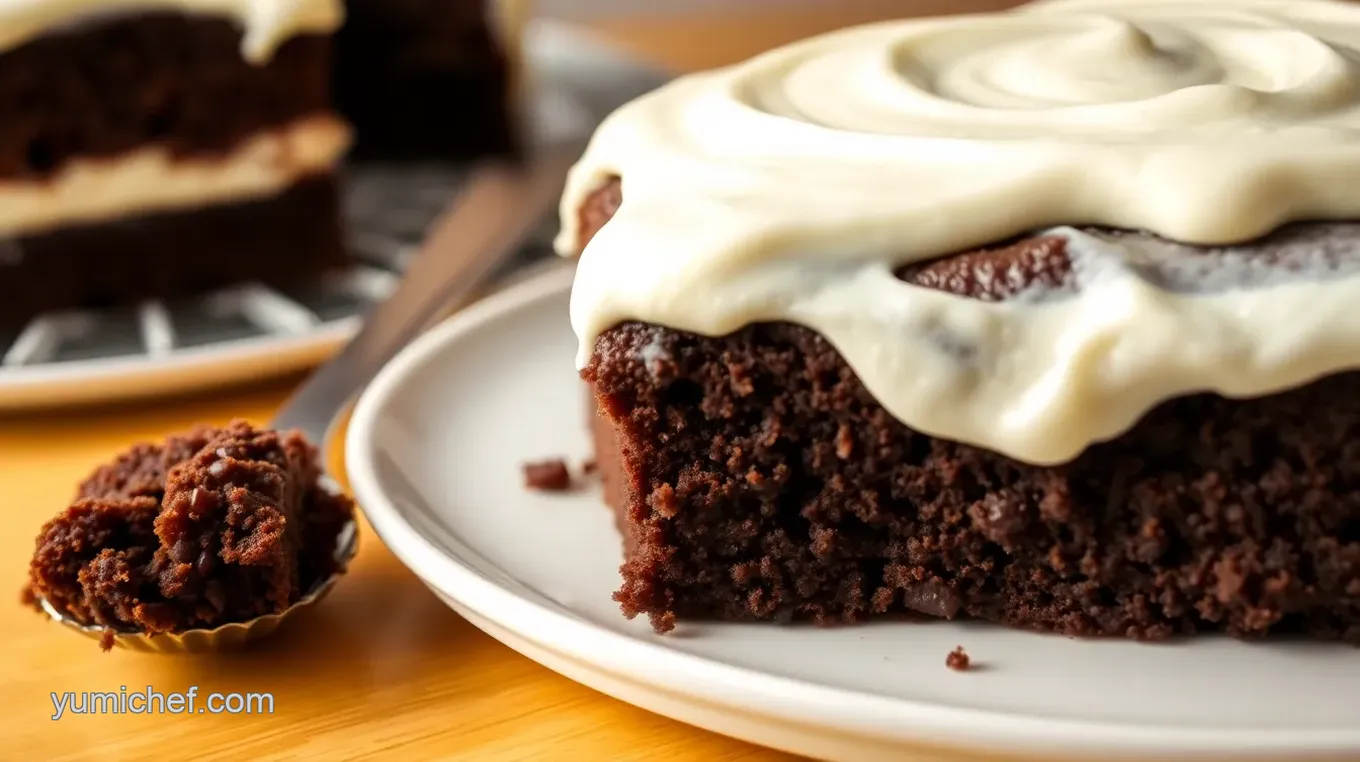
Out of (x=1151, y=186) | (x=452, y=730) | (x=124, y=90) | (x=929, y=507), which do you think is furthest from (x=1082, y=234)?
(x=124, y=90)

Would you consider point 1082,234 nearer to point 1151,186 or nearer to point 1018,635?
point 1151,186

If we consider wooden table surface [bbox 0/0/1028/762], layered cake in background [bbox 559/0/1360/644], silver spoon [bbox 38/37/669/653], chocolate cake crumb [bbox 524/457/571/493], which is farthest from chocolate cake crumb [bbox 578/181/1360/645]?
silver spoon [bbox 38/37/669/653]

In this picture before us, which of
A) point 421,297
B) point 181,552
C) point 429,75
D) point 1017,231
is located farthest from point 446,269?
point 429,75

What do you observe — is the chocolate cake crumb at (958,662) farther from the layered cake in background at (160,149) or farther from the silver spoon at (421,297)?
the layered cake in background at (160,149)

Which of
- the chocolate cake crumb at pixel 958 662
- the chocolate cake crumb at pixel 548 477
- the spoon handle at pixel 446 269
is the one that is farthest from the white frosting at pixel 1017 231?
the spoon handle at pixel 446 269

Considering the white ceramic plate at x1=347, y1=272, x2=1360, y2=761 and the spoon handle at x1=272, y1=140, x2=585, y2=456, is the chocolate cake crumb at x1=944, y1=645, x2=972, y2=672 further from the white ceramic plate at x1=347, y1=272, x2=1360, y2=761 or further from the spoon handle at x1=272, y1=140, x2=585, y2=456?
the spoon handle at x1=272, y1=140, x2=585, y2=456

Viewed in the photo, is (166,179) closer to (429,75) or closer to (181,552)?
(429,75)
